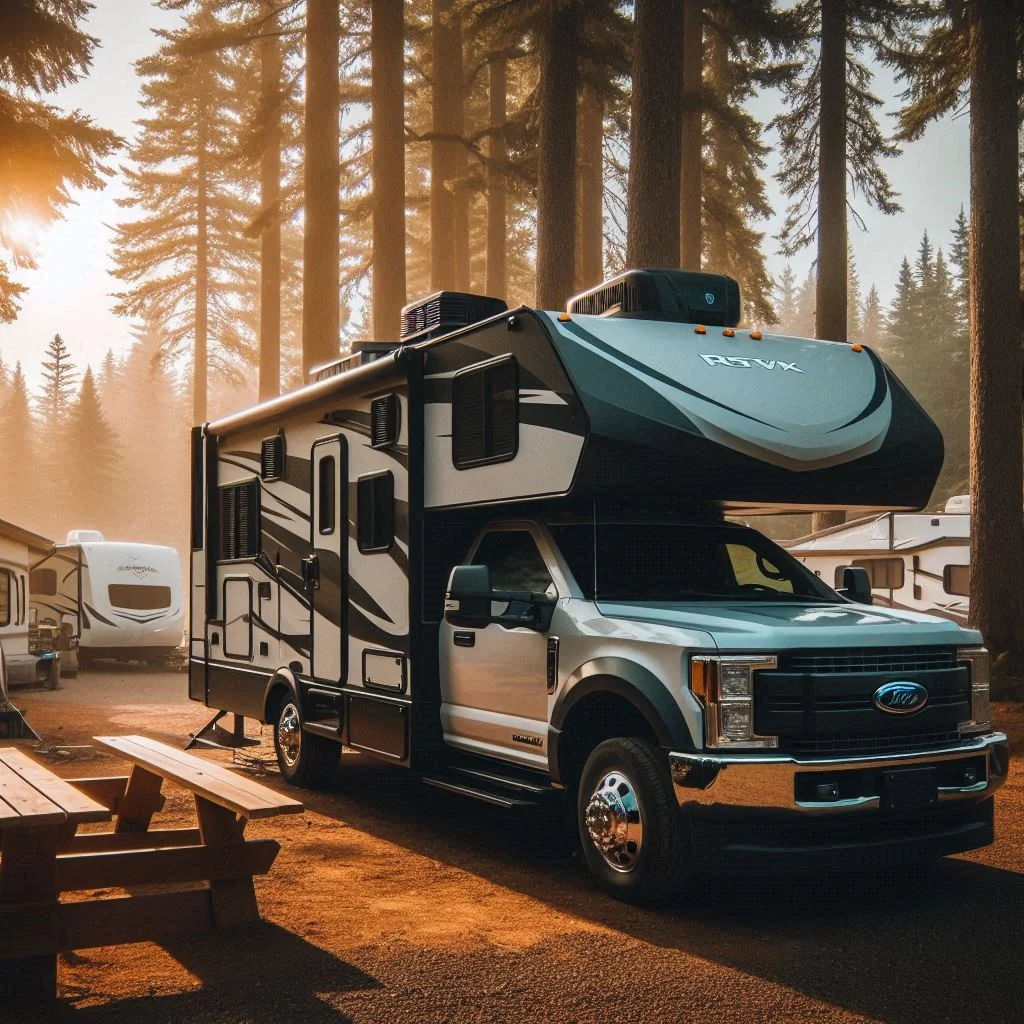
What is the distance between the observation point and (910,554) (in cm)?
2164

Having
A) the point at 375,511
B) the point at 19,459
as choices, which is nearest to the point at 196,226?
the point at 375,511

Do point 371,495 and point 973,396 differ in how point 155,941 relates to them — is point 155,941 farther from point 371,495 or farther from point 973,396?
point 973,396

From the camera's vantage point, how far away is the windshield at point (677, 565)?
23.5 feet

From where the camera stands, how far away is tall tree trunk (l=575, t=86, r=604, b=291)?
93.5 ft

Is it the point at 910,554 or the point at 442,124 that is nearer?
the point at 910,554

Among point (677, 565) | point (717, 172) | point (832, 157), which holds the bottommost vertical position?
point (677, 565)

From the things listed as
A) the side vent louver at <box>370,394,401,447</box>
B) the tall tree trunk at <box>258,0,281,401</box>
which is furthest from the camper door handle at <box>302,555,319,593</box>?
the tall tree trunk at <box>258,0,281,401</box>

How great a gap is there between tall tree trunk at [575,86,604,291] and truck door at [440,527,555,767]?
20590 millimetres

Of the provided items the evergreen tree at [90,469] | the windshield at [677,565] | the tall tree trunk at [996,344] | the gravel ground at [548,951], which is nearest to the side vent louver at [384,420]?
the windshield at [677,565]

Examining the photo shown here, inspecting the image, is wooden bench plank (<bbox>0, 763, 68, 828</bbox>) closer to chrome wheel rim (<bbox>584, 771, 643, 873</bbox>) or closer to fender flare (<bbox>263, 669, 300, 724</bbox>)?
chrome wheel rim (<bbox>584, 771, 643, 873</bbox>)

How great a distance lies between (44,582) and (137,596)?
226 cm

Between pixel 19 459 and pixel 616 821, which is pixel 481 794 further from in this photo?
pixel 19 459

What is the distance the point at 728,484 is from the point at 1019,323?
33.8 ft

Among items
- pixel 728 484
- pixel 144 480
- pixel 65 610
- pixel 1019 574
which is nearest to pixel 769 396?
pixel 728 484
